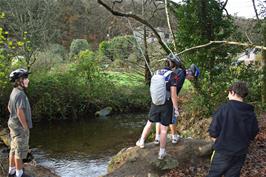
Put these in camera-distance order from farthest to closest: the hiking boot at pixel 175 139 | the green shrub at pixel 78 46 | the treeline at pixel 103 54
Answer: the green shrub at pixel 78 46 < the treeline at pixel 103 54 < the hiking boot at pixel 175 139

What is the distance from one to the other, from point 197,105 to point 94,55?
9.15 m

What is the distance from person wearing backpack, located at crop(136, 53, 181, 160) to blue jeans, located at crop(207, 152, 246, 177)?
68.6 inches

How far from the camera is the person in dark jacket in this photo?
471cm

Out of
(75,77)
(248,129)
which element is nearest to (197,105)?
(248,129)

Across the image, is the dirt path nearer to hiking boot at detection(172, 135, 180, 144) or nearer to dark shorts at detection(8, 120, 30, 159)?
hiking boot at detection(172, 135, 180, 144)

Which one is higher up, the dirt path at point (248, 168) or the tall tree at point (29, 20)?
the tall tree at point (29, 20)

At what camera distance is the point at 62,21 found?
31516 mm

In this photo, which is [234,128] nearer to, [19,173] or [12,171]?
[19,173]

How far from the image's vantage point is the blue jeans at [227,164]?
16.1 ft

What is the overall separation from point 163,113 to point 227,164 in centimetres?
200

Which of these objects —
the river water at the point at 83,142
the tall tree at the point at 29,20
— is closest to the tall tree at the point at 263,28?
the river water at the point at 83,142

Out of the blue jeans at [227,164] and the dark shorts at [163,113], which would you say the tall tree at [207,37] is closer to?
the dark shorts at [163,113]

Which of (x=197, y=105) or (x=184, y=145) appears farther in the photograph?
(x=197, y=105)

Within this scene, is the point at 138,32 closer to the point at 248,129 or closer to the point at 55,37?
the point at 55,37
